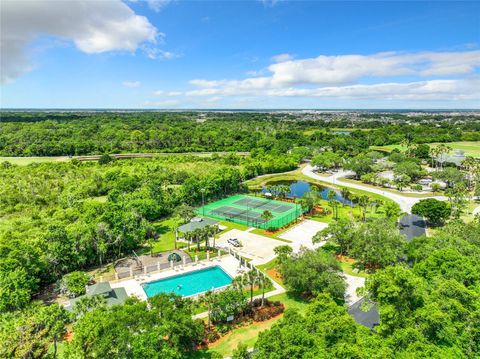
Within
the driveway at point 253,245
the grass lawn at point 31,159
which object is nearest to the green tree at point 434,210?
the driveway at point 253,245

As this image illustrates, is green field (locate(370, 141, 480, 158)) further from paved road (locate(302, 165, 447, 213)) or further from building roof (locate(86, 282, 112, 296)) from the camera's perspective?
building roof (locate(86, 282, 112, 296))

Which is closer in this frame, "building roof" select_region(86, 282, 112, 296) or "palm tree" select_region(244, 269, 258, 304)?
"palm tree" select_region(244, 269, 258, 304)

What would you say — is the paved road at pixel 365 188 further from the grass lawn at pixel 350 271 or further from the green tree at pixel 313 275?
the green tree at pixel 313 275

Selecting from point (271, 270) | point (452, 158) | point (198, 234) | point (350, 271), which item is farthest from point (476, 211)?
point (198, 234)

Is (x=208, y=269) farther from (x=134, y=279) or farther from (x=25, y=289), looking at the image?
(x=25, y=289)

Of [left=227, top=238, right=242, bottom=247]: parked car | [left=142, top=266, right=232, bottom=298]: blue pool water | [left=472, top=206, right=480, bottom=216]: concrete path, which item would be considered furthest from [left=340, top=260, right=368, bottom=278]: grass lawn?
[left=472, top=206, right=480, bottom=216]: concrete path

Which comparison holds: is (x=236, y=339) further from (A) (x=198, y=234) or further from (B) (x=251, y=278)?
(A) (x=198, y=234)

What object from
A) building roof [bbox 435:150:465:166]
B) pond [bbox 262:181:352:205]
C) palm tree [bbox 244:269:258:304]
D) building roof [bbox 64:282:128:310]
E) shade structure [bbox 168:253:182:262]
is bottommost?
pond [bbox 262:181:352:205]
